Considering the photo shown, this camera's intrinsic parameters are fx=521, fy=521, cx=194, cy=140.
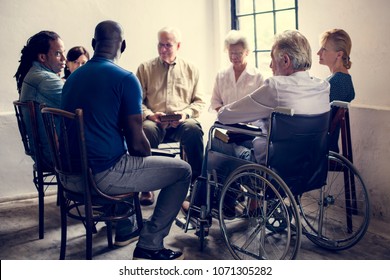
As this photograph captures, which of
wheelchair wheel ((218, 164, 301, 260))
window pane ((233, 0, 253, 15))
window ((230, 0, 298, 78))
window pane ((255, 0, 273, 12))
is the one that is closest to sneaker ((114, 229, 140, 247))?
wheelchair wheel ((218, 164, 301, 260))

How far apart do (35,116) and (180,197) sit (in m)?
1.02

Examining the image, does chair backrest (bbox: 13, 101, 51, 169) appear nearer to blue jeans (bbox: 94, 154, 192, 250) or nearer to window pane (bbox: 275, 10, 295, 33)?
blue jeans (bbox: 94, 154, 192, 250)

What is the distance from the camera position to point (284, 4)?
439 centimetres

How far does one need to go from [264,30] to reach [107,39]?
239 centimetres

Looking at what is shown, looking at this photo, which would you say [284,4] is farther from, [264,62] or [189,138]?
[189,138]

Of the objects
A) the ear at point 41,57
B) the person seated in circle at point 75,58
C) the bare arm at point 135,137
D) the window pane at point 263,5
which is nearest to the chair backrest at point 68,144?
the bare arm at point 135,137

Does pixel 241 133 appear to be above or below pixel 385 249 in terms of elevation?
above

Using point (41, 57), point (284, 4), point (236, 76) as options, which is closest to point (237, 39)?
point (236, 76)

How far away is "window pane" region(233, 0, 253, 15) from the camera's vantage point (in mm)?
4832

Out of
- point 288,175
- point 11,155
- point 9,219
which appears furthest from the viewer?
point 11,155

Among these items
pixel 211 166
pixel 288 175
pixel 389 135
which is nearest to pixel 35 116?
pixel 211 166

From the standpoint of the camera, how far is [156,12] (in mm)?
4738

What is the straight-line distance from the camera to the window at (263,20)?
4.37 m
